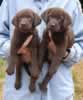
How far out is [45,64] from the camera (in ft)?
10.3

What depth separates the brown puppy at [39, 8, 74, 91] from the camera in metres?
2.94

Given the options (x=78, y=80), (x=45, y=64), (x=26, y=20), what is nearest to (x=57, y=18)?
(x=26, y=20)

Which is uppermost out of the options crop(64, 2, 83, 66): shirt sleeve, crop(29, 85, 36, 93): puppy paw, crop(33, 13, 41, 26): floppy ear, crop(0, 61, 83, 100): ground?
crop(33, 13, 41, 26): floppy ear

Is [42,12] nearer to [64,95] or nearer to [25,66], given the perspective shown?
Result: [25,66]

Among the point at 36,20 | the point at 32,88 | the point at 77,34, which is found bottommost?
the point at 32,88

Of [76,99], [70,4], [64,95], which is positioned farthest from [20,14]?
[76,99]

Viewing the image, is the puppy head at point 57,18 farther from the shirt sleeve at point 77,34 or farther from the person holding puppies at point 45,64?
the shirt sleeve at point 77,34

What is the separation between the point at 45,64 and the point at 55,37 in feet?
0.76

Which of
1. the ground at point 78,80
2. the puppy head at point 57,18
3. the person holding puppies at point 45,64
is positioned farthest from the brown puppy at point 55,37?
the ground at point 78,80

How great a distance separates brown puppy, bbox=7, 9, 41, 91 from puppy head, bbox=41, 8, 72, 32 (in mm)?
50

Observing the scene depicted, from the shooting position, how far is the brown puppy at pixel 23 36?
2.93m

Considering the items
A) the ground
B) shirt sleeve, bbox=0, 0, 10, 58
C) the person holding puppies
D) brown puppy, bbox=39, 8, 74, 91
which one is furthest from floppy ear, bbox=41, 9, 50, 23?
the ground

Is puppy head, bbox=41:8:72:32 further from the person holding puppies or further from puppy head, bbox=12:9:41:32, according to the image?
the person holding puppies

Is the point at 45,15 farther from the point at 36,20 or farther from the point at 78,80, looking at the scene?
the point at 78,80
